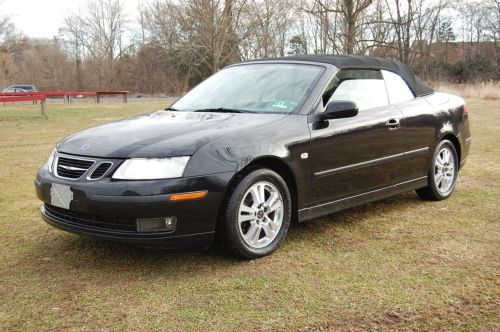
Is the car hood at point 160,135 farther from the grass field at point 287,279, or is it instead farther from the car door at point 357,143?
the grass field at point 287,279

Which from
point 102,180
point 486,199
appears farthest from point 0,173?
point 486,199

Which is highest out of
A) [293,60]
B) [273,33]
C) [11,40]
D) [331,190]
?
[11,40]

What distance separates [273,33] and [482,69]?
3344 centimetres

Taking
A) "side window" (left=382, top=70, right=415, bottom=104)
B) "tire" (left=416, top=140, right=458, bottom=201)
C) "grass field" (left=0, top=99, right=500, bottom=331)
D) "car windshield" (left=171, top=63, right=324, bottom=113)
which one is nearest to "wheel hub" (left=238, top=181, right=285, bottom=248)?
"grass field" (left=0, top=99, right=500, bottom=331)

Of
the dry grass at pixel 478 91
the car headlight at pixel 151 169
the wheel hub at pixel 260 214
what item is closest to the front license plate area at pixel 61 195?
the car headlight at pixel 151 169

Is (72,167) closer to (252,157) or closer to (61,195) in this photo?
(61,195)

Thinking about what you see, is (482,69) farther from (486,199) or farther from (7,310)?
(7,310)

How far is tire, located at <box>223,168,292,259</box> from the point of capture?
11.7ft

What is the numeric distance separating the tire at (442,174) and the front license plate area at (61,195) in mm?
3546

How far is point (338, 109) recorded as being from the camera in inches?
161

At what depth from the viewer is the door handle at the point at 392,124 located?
469cm

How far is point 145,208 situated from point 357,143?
1.95 meters

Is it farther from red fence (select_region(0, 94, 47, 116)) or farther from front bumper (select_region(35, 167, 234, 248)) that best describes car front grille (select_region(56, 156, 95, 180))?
red fence (select_region(0, 94, 47, 116))

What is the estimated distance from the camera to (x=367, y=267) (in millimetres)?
3584
